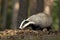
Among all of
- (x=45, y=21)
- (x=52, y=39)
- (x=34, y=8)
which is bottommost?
(x=52, y=39)

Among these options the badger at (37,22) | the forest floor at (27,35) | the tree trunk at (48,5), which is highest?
the tree trunk at (48,5)

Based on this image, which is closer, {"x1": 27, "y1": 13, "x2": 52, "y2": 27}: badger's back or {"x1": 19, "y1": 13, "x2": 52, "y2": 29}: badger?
{"x1": 19, "y1": 13, "x2": 52, "y2": 29}: badger

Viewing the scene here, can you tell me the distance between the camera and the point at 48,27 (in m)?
14.5

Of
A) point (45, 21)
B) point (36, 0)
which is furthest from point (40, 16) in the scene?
point (36, 0)

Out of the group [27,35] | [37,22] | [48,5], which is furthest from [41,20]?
[48,5]

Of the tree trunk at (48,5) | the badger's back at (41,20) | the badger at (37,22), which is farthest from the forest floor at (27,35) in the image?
the tree trunk at (48,5)

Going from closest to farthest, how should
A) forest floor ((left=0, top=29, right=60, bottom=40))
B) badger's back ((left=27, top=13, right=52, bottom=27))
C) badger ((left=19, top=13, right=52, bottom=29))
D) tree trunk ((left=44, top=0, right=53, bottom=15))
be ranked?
forest floor ((left=0, top=29, right=60, bottom=40)) → badger ((left=19, top=13, right=52, bottom=29)) → badger's back ((left=27, top=13, right=52, bottom=27)) → tree trunk ((left=44, top=0, right=53, bottom=15))

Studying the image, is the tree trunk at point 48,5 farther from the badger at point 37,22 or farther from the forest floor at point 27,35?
the forest floor at point 27,35

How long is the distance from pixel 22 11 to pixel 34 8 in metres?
1.12

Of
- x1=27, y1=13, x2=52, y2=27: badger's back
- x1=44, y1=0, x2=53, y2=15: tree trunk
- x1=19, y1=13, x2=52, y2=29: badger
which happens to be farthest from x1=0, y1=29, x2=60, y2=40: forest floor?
x1=44, y1=0, x2=53, y2=15: tree trunk

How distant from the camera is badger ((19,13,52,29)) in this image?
1384 cm

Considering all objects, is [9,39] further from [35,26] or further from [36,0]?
[36,0]

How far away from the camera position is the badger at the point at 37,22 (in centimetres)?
1384

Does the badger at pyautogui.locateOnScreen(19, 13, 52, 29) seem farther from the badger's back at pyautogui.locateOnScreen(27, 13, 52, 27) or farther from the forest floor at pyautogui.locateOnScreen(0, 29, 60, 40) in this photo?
the forest floor at pyautogui.locateOnScreen(0, 29, 60, 40)
